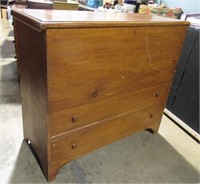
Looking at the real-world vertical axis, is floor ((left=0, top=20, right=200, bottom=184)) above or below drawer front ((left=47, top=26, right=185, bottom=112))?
below

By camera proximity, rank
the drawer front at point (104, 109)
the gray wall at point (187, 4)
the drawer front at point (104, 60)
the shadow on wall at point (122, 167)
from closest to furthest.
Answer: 1. the drawer front at point (104, 60)
2. the drawer front at point (104, 109)
3. the shadow on wall at point (122, 167)
4. the gray wall at point (187, 4)

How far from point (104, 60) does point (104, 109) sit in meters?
0.33

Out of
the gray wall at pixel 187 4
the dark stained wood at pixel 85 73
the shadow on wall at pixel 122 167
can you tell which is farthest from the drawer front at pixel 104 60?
the gray wall at pixel 187 4

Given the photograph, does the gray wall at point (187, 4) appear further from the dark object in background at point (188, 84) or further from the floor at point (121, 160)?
the floor at point (121, 160)

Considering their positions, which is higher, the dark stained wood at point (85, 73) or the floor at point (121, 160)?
the dark stained wood at point (85, 73)

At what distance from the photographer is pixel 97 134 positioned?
1341 mm

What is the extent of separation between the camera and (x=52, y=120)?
3.52 ft

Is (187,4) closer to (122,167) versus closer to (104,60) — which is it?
(104,60)

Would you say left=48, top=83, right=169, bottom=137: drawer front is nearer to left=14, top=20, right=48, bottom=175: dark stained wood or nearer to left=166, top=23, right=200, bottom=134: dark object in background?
left=14, top=20, right=48, bottom=175: dark stained wood

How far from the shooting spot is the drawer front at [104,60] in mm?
933

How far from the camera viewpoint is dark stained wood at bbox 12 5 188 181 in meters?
0.94

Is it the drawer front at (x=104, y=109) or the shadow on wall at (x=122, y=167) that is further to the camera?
the shadow on wall at (x=122, y=167)

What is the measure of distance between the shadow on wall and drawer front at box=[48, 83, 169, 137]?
36cm

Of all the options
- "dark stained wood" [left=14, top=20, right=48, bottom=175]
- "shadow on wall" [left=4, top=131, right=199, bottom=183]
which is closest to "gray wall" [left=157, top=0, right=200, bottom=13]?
"shadow on wall" [left=4, top=131, right=199, bottom=183]
